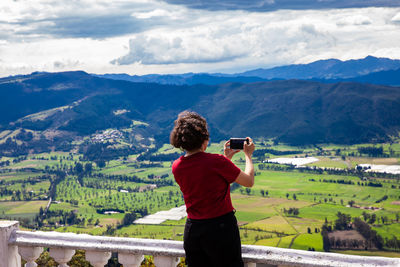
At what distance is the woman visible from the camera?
481cm

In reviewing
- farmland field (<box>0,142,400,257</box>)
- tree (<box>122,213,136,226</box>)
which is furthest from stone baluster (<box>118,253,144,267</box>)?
tree (<box>122,213,136,226</box>)

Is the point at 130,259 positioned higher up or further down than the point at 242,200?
higher up

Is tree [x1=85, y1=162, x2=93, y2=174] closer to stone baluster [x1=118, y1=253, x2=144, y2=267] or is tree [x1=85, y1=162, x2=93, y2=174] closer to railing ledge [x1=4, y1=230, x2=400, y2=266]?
railing ledge [x1=4, y1=230, x2=400, y2=266]

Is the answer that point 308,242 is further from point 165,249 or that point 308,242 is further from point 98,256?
point 165,249

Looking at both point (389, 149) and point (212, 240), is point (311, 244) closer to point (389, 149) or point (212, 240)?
point (212, 240)

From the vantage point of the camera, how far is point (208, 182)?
4.81m

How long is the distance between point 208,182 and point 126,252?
61.7 inches

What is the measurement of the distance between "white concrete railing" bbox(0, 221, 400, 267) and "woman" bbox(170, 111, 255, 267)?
0.95ft

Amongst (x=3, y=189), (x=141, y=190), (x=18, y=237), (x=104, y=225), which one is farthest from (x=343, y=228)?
(x=3, y=189)

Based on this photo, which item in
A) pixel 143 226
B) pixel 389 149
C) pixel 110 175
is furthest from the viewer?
pixel 389 149

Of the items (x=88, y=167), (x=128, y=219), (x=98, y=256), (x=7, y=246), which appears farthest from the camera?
(x=88, y=167)

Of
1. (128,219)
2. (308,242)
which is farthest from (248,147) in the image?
(128,219)

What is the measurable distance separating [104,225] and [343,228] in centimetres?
5391

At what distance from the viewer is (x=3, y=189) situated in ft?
469
